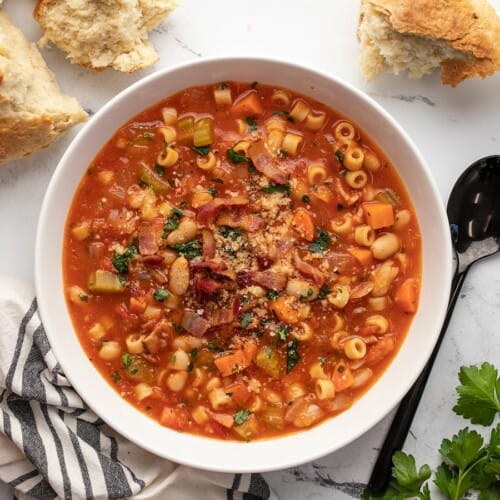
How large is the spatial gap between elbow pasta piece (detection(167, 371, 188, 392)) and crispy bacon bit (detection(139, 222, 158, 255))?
2.42 feet

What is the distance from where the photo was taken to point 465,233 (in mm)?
4508

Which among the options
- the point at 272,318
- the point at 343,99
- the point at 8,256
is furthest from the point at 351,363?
the point at 8,256

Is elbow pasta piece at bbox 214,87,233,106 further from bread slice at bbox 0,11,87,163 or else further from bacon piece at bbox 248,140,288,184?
bread slice at bbox 0,11,87,163

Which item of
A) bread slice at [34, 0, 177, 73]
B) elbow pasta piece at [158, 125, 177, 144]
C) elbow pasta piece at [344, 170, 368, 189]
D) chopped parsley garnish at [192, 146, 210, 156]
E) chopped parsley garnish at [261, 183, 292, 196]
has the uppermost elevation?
bread slice at [34, 0, 177, 73]

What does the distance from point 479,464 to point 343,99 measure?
7.88ft

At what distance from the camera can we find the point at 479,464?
446cm

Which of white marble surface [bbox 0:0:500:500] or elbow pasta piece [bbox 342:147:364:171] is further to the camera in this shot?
white marble surface [bbox 0:0:500:500]

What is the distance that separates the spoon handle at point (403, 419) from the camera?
4473 mm

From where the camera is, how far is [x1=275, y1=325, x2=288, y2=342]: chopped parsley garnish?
13.9ft

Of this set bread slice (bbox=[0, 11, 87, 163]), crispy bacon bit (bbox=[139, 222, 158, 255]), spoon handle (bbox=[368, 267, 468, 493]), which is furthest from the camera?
spoon handle (bbox=[368, 267, 468, 493])

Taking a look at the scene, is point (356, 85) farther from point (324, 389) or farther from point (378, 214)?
point (324, 389)

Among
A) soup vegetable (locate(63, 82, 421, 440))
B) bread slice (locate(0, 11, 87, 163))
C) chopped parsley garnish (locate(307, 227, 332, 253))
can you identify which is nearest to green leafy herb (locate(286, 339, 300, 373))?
soup vegetable (locate(63, 82, 421, 440))

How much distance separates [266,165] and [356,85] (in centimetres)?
87

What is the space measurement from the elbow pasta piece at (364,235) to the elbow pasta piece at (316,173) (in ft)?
1.19
